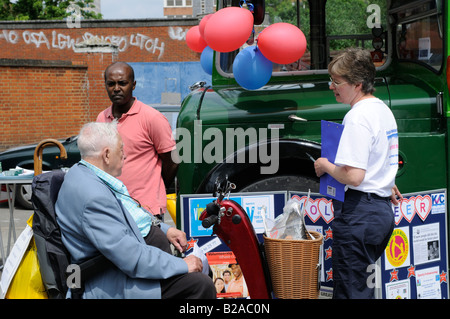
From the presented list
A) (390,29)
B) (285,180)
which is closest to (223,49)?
(285,180)

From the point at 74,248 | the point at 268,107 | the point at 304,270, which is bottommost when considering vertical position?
the point at 304,270

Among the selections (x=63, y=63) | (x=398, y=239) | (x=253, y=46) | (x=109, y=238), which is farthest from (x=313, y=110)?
(x=63, y=63)

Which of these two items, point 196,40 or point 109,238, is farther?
point 196,40

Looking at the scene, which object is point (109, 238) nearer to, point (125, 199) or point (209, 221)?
point (125, 199)

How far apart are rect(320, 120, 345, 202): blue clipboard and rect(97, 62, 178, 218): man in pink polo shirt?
4.55 ft

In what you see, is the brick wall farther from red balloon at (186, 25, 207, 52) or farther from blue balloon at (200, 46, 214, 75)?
blue balloon at (200, 46, 214, 75)

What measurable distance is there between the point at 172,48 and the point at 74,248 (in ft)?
57.1

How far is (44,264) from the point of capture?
2.76 m

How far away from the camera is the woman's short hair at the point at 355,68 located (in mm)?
2838

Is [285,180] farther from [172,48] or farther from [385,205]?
[172,48]

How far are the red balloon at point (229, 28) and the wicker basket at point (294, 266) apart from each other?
4.58 ft

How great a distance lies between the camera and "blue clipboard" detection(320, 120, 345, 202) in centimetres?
288

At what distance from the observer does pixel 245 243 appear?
3350 millimetres

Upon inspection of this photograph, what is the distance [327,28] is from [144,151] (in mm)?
1793
